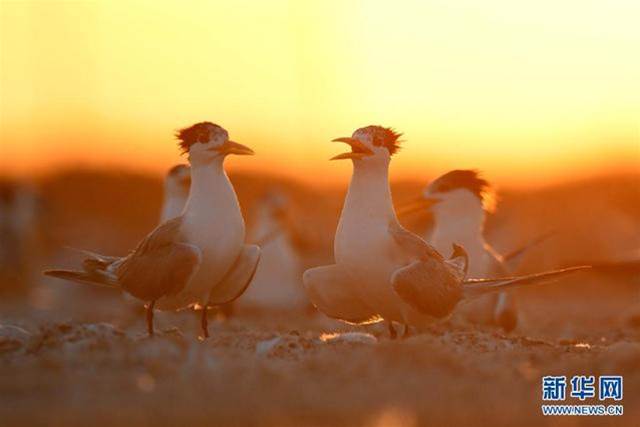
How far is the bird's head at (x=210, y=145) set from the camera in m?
10.8

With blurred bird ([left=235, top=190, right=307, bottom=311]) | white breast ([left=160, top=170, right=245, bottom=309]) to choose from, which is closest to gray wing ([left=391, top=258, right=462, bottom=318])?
white breast ([left=160, top=170, right=245, bottom=309])

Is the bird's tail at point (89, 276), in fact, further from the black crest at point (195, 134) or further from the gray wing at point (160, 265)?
the black crest at point (195, 134)

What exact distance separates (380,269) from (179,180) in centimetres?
357

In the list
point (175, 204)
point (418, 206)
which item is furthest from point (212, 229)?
point (418, 206)

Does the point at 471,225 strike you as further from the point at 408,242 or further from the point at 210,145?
the point at 210,145

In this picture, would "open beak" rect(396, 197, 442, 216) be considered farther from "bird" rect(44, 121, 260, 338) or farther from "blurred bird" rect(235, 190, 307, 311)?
"bird" rect(44, 121, 260, 338)

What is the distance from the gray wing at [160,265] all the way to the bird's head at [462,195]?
11.7 ft

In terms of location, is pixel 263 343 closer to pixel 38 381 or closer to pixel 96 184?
pixel 38 381

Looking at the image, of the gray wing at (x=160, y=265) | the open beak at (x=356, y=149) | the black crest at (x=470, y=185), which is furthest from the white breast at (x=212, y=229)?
the black crest at (x=470, y=185)

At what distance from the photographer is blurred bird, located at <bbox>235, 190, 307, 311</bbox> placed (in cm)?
1616

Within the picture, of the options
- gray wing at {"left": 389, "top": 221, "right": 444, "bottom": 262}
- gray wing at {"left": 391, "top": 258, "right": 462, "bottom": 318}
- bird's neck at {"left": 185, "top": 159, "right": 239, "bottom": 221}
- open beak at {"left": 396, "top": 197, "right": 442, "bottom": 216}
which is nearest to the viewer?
gray wing at {"left": 391, "top": 258, "right": 462, "bottom": 318}

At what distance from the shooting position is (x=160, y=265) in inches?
410

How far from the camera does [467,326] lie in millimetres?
12656

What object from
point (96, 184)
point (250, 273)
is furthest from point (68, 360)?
point (96, 184)
